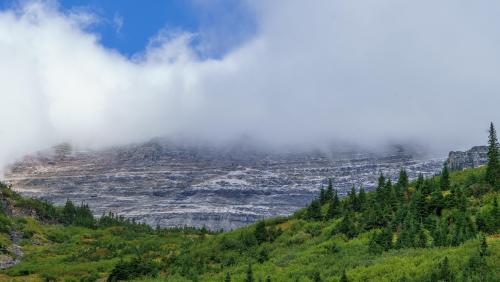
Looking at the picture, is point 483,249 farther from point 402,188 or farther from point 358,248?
point 402,188

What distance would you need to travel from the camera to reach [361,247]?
6431 centimetres

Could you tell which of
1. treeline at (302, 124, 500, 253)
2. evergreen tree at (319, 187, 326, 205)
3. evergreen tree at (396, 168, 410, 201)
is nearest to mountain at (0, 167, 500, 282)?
evergreen tree at (396, 168, 410, 201)

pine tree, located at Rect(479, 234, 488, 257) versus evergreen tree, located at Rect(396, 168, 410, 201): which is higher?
evergreen tree, located at Rect(396, 168, 410, 201)

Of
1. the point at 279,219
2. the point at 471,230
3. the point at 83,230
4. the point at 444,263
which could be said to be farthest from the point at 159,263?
the point at 83,230

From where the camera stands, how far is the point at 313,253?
6744cm

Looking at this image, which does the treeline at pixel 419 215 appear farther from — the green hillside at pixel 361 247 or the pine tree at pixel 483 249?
the pine tree at pixel 483 249

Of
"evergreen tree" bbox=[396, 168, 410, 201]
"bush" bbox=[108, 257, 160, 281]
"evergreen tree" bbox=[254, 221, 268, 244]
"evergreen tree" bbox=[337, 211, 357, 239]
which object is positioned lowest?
"bush" bbox=[108, 257, 160, 281]

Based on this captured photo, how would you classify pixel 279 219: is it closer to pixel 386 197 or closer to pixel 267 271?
pixel 386 197

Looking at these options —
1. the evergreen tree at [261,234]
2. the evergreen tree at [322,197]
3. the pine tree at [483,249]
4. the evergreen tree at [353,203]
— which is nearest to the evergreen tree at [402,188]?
the evergreen tree at [353,203]

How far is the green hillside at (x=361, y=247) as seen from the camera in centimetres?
4909

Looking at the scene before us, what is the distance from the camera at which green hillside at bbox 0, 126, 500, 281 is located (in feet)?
161

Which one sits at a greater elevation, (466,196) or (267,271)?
(466,196)

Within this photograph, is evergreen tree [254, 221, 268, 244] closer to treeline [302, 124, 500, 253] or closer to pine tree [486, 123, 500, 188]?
treeline [302, 124, 500, 253]

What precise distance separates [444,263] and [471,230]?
14.6 m
